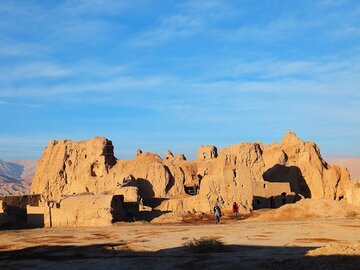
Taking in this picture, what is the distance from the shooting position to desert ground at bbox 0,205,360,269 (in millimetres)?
12117

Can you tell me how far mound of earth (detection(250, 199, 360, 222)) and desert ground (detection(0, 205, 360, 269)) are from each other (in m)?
6.74

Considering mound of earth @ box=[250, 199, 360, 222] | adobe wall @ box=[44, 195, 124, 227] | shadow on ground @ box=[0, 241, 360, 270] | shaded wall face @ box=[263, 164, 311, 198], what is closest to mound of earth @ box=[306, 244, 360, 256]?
shadow on ground @ box=[0, 241, 360, 270]

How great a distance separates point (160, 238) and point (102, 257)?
17.7ft

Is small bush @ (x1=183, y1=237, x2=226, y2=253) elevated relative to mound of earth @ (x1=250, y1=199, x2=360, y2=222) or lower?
lower

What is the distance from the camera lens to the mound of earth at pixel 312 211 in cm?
3045

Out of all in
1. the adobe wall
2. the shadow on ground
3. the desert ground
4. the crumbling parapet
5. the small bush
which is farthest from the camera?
the crumbling parapet

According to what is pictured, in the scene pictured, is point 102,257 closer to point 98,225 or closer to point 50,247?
point 50,247

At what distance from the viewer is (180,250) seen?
1611cm

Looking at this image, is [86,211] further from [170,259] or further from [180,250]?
[170,259]

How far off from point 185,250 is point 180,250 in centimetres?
30

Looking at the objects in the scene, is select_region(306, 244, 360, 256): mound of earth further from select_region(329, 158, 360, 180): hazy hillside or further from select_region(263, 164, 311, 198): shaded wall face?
select_region(329, 158, 360, 180): hazy hillside

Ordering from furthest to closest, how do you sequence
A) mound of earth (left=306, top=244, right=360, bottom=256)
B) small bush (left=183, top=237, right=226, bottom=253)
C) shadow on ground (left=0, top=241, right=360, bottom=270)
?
small bush (left=183, top=237, right=226, bottom=253), mound of earth (left=306, top=244, right=360, bottom=256), shadow on ground (left=0, top=241, right=360, bottom=270)

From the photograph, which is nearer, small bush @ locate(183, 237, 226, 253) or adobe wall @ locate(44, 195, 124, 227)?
small bush @ locate(183, 237, 226, 253)

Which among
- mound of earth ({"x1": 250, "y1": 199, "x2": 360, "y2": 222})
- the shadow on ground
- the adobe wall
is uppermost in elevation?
the adobe wall
